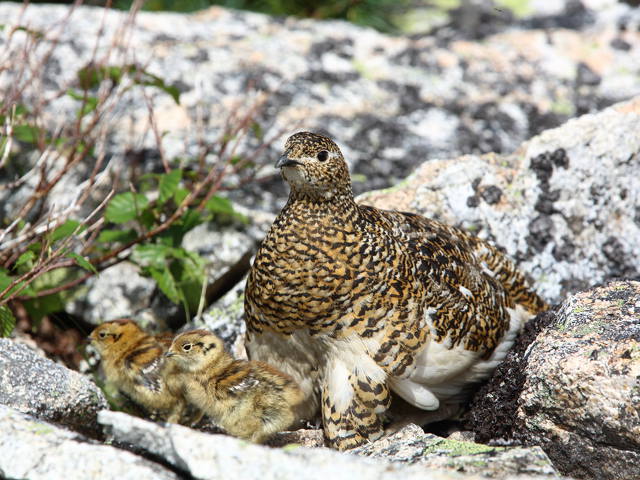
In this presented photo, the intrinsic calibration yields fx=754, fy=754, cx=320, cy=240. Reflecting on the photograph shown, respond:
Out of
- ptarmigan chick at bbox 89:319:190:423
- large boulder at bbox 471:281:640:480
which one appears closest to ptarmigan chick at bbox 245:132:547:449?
large boulder at bbox 471:281:640:480

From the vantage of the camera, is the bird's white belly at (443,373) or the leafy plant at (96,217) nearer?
the bird's white belly at (443,373)

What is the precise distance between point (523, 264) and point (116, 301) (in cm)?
291

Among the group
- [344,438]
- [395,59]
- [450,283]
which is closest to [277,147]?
[395,59]

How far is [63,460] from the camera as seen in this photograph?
8.96ft

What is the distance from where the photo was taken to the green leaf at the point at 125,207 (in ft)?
16.7

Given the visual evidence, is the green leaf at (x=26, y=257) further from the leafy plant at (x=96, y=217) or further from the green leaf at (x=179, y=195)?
the green leaf at (x=179, y=195)

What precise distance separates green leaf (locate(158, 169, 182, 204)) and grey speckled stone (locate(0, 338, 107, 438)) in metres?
1.54

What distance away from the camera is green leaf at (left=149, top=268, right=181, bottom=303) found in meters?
5.01

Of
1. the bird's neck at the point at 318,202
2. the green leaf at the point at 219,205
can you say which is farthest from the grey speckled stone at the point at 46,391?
the green leaf at the point at 219,205

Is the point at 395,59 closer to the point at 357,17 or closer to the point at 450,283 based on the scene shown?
the point at 357,17

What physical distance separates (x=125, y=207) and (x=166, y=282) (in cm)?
62

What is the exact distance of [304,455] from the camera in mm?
2652

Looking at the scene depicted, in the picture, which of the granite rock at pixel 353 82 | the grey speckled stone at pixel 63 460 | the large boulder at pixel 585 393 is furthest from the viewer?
the granite rock at pixel 353 82

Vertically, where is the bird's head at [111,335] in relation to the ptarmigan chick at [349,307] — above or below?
below
